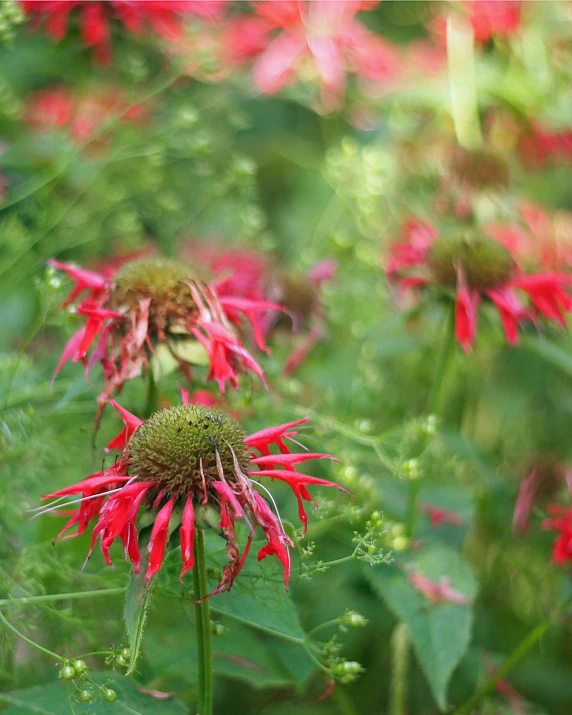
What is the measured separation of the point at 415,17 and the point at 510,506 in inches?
39.7

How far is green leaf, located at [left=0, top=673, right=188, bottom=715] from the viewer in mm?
547

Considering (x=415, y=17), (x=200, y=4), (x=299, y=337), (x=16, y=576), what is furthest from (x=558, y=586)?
(x=415, y=17)

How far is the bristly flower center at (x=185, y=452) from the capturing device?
533 mm

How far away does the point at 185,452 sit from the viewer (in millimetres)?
535

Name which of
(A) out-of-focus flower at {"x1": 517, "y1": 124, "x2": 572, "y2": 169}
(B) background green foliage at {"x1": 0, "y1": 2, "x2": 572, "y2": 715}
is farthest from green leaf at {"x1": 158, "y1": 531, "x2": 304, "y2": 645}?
(A) out-of-focus flower at {"x1": 517, "y1": 124, "x2": 572, "y2": 169}

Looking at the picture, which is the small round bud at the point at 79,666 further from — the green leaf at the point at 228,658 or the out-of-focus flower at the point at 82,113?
the out-of-focus flower at the point at 82,113

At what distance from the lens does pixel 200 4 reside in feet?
3.18

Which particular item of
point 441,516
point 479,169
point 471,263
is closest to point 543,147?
point 479,169

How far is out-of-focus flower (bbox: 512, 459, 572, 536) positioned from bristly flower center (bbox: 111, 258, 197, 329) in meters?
0.50

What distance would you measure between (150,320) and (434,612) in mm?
368

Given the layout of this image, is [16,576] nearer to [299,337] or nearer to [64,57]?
[299,337]

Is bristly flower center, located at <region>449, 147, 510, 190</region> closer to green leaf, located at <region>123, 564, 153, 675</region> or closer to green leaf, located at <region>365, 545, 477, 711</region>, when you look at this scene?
green leaf, located at <region>365, 545, 477, 711</region>

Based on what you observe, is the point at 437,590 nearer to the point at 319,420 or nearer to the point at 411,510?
the point at 411,510

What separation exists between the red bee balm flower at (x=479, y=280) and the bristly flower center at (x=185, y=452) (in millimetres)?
327
